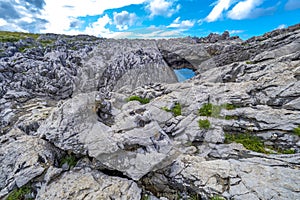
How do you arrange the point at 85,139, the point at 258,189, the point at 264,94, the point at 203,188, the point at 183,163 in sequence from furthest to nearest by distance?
the point at 264,94
the point at 85,139
the point at 183,163
the point at 203,188
the point at 258,189

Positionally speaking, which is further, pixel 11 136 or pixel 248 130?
pixel 11 136

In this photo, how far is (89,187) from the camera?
6996mm

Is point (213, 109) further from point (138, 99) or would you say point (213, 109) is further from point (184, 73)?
point (184, 73)

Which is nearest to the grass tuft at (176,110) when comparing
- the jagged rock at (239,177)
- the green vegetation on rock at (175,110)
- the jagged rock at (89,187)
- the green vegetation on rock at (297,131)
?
the green vegetation on rock at (175,110)

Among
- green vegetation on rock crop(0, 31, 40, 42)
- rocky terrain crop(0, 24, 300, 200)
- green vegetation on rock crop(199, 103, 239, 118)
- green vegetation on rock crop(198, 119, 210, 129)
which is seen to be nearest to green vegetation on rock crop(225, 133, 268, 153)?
rocky terrain crop(0, 24, 300, 200)

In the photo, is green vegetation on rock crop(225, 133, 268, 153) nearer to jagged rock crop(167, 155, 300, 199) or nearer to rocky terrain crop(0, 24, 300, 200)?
rocky terrain crop(0, 24, 300, 200)

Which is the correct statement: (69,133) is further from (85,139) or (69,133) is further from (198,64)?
(198,64)

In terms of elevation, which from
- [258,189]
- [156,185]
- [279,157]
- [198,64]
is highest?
[198,64]

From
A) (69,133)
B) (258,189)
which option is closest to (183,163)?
(258,189)

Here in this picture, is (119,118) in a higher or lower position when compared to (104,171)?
higher

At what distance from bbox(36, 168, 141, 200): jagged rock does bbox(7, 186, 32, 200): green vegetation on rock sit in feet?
1.98

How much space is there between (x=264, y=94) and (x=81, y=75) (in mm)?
23686

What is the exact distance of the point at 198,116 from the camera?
10578 mm

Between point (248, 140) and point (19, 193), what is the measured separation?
33.9 feet
